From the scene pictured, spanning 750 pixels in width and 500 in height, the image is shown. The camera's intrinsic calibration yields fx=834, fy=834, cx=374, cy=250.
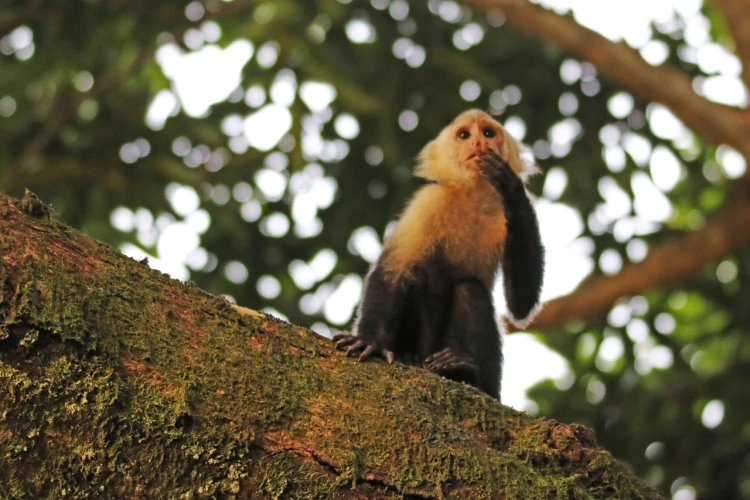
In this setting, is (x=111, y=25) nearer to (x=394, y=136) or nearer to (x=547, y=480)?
→ (x=394, y=136)

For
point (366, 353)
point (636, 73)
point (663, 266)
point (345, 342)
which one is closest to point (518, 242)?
point (345, 342)

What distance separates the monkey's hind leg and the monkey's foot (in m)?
0.01

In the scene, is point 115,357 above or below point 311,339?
below

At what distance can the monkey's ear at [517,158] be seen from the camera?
5312mm

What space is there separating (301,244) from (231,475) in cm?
599

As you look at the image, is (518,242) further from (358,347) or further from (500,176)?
(358,347)

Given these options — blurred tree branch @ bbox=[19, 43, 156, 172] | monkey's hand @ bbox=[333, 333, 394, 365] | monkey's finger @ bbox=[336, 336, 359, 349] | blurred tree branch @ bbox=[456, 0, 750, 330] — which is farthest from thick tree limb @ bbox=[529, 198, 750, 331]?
blurred tree branch @ bbox=[19, 43, 156, 172]

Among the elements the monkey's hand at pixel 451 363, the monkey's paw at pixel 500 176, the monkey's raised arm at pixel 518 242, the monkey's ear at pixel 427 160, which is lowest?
the monkey's hand at pixel 451 363

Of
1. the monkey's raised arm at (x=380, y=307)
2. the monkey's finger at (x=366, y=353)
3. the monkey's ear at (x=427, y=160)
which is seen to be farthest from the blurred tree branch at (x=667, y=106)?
the monkey's finger at (x=366, y=353)

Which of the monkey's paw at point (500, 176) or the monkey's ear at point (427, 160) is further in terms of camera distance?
the monkey's ear at point (427, 160)

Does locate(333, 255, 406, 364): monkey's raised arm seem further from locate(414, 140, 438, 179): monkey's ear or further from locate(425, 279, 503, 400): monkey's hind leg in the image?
locate(414, 140, 438, 179): monkey's ear

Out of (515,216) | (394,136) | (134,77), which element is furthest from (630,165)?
(134,77)

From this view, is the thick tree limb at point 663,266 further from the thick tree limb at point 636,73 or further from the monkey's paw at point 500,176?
the monkey's paw at point 500,176

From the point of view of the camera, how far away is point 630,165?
8188mm
